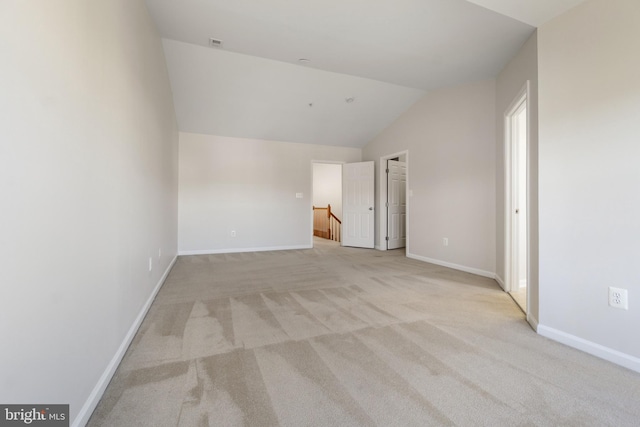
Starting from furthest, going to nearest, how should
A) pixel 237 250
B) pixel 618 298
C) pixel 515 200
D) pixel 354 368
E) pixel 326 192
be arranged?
pixel 326 192 → pixel 237 250 → pixel 515 200 → pixel 618 298 → pixel 354 368

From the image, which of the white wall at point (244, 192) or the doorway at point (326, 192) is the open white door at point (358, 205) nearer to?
the white wall at point (244, 192)

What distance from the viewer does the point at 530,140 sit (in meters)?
2.22

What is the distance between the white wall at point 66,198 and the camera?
78 centimetres

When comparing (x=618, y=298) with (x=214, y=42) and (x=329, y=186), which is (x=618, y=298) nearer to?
(x=214, y=42)

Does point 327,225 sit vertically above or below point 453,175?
below

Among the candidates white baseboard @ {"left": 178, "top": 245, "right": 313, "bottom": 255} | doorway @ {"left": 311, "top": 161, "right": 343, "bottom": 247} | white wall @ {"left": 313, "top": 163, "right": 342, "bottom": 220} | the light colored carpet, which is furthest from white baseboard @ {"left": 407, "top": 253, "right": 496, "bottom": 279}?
white wall @ {"left": 313, "top": 163, "right": 342, "bottom": 220}

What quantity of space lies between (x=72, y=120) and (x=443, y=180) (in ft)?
14.3

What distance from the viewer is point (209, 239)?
5.41 meters

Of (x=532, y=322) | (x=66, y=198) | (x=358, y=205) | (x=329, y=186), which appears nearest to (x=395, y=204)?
(x=358, y=205)

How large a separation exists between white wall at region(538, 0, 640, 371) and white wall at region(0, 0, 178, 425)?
2.86 meters

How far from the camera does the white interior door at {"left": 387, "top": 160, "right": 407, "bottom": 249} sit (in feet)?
19.4

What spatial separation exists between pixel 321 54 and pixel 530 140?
8.09 feet

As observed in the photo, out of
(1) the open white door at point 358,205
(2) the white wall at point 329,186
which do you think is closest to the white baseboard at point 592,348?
(1) the open white door at point 358,205

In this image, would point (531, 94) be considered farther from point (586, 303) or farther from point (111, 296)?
point (111, 296)
